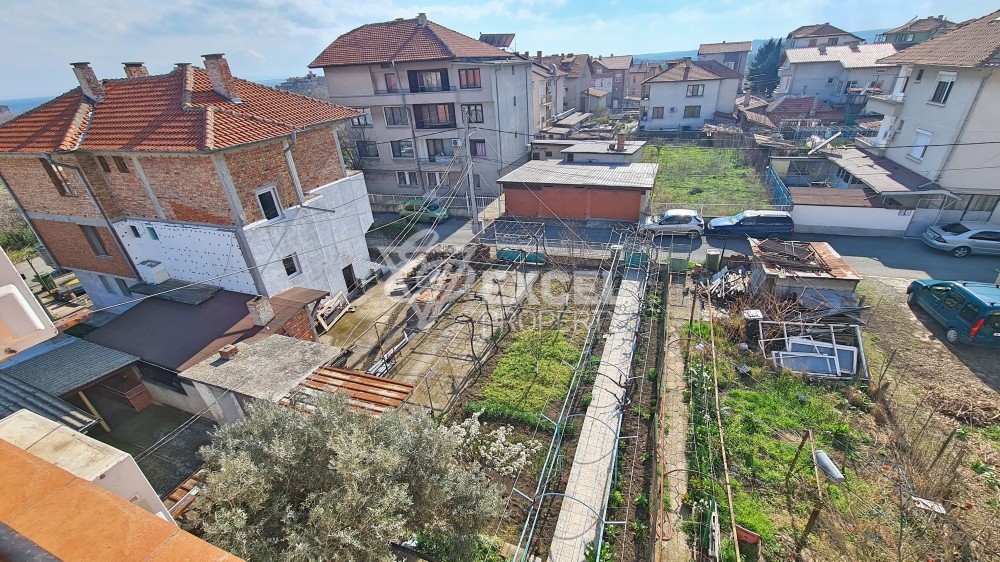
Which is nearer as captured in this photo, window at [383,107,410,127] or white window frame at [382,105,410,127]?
white window frame at [382,105,410,127]

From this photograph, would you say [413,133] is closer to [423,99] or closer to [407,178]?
[423,99]

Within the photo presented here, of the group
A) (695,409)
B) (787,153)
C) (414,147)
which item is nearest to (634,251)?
(695,409)

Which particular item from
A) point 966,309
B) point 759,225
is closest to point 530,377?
point 966,309

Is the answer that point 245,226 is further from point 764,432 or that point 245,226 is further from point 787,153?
point 787,153

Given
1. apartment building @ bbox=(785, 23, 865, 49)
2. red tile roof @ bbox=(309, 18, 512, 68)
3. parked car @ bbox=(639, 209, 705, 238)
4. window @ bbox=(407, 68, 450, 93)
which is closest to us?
parked car @ bbox=(639, 209, 705, 238)

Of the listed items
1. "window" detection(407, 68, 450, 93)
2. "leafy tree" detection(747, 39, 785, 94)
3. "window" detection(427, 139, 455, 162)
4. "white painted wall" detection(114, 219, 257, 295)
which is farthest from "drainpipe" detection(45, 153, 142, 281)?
"leafy tree" detection(747, 39, 785, 94)

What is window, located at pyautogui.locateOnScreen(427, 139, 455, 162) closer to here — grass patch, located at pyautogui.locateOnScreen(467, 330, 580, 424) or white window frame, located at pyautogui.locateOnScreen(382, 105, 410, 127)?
white window frame, located at pyautogui.locateOnScreen(382, 105, 410, 127)

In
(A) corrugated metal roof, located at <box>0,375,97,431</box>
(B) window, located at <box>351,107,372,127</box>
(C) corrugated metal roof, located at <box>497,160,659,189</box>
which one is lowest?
(A) corrugated metal roof, located at <box>0,375,97,431</box>
